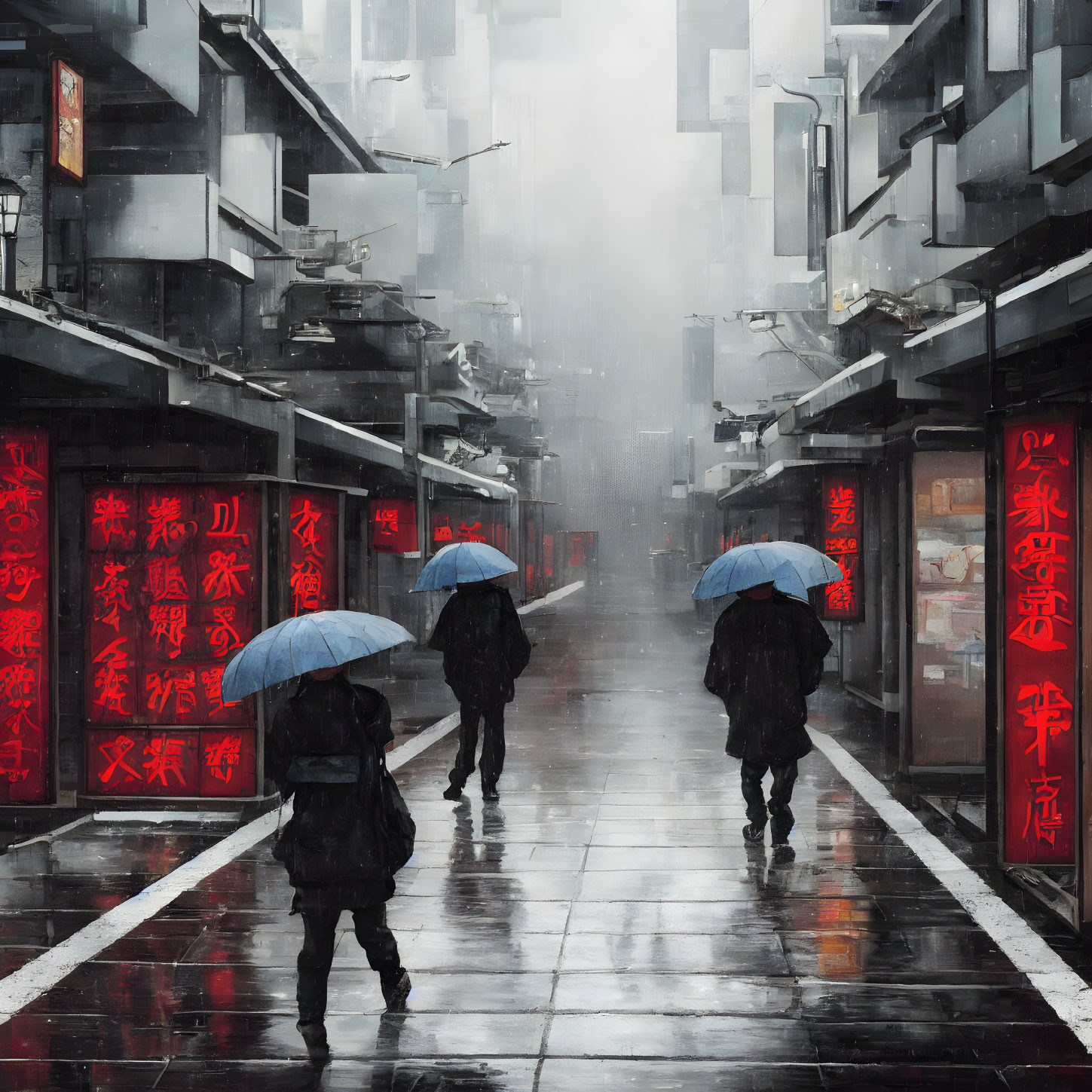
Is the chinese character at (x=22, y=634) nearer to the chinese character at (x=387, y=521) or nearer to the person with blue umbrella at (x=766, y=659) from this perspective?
the person with blue umbrella at (x=766, y=659)

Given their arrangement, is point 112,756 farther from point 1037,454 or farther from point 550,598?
point 550,598

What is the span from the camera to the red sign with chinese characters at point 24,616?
943cm

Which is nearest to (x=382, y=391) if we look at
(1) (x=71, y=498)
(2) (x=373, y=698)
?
(1) (x=71, y=498)

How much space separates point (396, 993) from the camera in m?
5.62

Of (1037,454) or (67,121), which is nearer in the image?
(1037,454)

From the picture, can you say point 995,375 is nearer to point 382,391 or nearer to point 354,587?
point 354,587

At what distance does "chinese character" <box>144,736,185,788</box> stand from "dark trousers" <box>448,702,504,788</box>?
7.14ft

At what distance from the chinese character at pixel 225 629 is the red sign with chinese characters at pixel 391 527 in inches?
430

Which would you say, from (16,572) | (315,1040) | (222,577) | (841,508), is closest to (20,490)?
(16,572)

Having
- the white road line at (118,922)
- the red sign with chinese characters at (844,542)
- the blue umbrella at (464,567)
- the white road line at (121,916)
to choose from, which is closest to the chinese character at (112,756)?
the white road line at (121,916)

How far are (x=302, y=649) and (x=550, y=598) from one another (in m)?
45.6

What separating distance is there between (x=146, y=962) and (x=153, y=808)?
3.89 metres

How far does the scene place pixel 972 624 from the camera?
36.1 ft

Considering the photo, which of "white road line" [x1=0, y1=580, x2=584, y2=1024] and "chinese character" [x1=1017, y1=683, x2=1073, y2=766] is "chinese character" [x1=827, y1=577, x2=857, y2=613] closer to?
"chinese character" [x1=1017, y1=683, x2=1073, y2=766]
